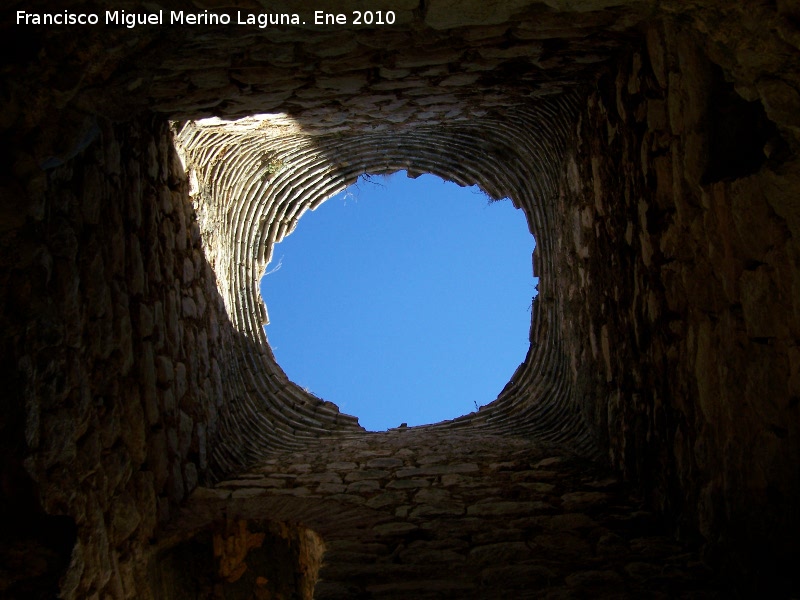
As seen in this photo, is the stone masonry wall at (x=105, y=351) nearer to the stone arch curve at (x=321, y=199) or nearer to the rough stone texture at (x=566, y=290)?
the rough stone texture at (x=566, y=290)

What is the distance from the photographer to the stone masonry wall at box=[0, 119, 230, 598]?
274cm

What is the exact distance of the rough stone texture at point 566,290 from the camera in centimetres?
267

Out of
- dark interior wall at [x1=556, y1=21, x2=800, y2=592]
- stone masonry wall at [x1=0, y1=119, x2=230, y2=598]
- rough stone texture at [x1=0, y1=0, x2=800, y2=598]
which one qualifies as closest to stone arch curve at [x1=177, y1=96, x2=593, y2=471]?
rough stone texture at [x1=0, y1=0, x2=800, y2=598]

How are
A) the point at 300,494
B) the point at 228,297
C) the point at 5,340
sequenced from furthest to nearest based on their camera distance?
the point at 228,297
the point at 300,494
the point at 5,340

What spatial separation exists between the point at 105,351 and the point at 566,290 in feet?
10.2

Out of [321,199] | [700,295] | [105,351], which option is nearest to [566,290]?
[700,295]

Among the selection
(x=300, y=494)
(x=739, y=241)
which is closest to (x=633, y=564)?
(x=739, y=241)

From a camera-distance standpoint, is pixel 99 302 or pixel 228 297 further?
pixel 228 297

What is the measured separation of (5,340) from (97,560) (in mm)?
1027

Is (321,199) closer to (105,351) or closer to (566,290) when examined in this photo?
(566,290)

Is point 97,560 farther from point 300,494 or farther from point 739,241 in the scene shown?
point 739,241

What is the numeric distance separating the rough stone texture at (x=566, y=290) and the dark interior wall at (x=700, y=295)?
0.01 meters

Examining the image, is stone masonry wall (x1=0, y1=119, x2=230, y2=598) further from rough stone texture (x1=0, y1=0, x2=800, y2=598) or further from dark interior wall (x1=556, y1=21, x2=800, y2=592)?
dark interior wall (x1=556, y1=21, x2=800, y2=592)

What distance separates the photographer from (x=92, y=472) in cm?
306
